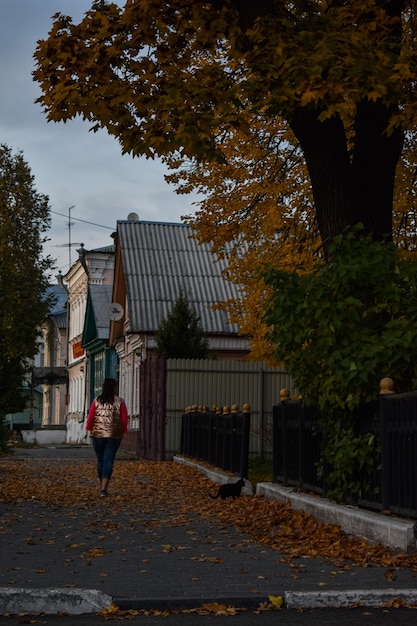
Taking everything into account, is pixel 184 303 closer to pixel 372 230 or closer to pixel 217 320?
pixel 217 320

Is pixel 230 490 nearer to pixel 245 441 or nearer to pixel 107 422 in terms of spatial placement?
pixel 245 441

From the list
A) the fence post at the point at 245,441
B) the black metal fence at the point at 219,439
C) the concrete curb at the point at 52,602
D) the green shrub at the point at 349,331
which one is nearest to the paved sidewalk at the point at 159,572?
the concrete curb at the point at 52,602

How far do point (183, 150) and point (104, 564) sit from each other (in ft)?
17.0

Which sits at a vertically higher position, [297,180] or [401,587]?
[297,180]

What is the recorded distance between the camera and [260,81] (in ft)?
41.2

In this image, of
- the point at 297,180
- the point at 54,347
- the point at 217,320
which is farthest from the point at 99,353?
the point at 297,180

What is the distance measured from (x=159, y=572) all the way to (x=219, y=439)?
12.7 m

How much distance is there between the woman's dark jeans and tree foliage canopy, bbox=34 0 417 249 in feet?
19.2

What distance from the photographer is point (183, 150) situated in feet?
42.3

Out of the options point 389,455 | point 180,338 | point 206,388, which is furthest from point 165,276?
point 389,455

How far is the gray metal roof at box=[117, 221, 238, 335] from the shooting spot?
3978 centimetres

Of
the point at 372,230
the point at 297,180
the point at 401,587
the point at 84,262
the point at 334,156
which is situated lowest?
the point at 401,587

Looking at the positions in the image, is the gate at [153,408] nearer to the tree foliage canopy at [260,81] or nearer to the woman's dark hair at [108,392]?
the woman's dark hair at [108,392]

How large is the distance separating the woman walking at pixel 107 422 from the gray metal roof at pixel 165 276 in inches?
812
